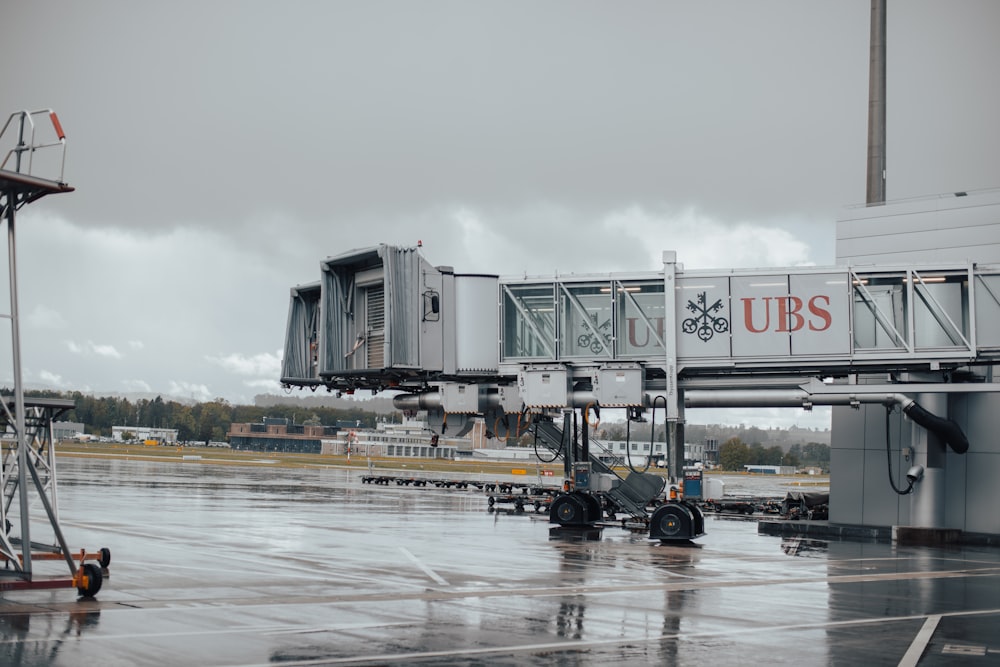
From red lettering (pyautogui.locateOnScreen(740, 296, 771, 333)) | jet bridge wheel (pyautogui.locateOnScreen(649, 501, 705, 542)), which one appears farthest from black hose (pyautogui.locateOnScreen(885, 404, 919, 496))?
jet bridge wheel (pyautogui.locateOnScreen(649, 501, 705, 542))

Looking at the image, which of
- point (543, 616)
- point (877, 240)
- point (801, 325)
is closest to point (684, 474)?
point (801, 325)

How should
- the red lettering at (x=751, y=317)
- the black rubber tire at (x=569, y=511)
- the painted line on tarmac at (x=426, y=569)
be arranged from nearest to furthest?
the painted line on tarmac at (x=426, y=569), the red lettering at (x=751, y=317), the black rubber tire at (x=569, y=511)

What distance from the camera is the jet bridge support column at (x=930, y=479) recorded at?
1622 inches

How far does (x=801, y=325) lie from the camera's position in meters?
37.8

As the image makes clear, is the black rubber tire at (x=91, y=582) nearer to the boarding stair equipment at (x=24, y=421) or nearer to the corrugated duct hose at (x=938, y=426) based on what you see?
the boarding stair equipment at (x=24, y=421)

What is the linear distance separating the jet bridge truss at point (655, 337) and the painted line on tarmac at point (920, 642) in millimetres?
16695

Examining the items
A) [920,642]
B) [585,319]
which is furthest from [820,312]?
[920,642]

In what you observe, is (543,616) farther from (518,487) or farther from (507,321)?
(518,487)

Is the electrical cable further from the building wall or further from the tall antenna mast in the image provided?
the tall antenna mast

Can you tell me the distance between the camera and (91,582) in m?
17.5

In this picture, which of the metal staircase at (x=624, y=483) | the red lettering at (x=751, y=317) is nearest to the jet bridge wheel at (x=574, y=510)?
the metal staircase at (x=624, y=483)

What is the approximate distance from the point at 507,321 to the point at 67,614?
83.6ft

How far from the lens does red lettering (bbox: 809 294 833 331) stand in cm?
3769

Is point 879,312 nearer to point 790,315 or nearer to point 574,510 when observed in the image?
point 790,315
